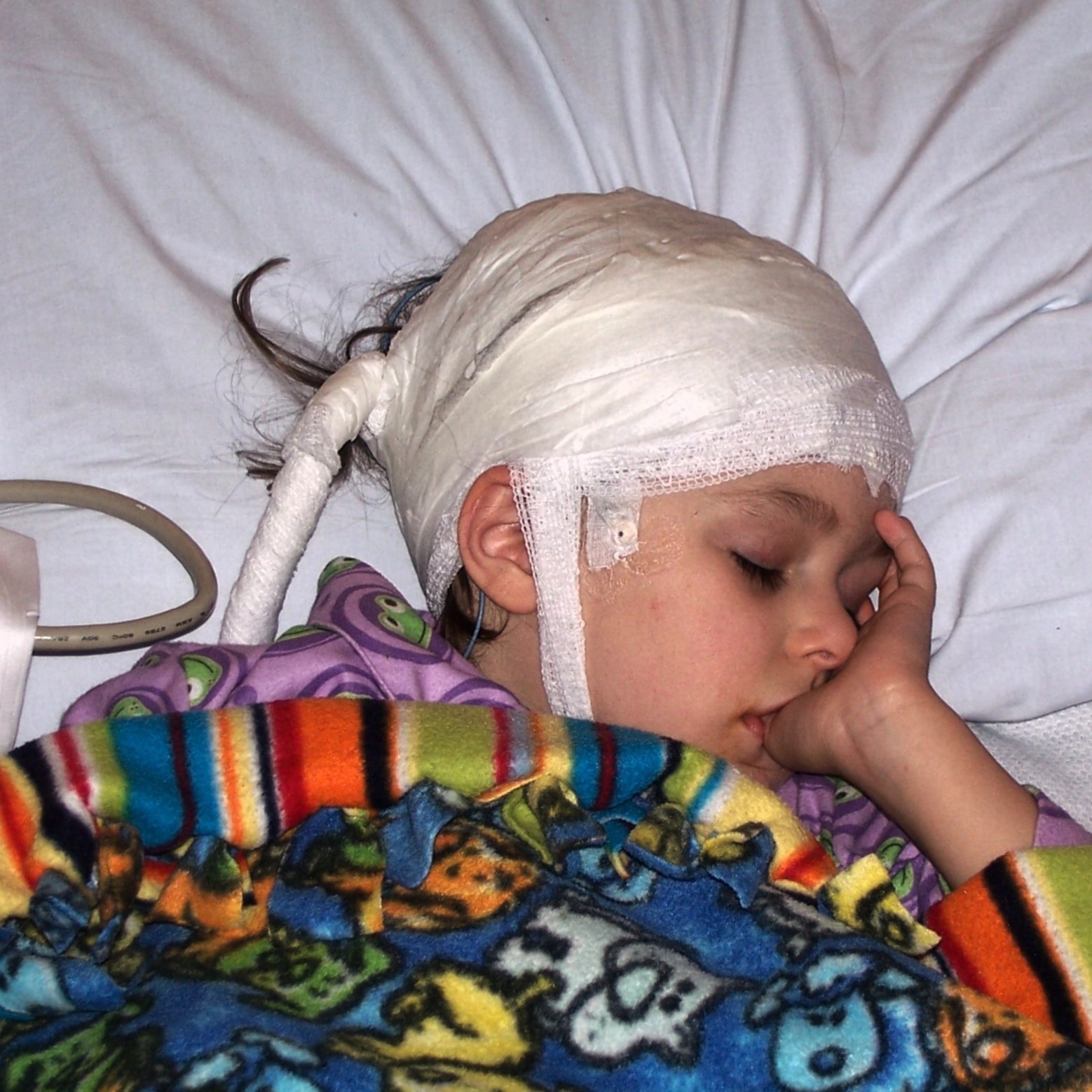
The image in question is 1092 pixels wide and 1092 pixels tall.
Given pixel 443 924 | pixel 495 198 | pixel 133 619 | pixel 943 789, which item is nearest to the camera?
pixel 443 924

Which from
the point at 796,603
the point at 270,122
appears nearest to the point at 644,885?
the point at 796,603

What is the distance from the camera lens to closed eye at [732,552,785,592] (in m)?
1.31

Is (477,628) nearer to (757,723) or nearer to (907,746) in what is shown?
(757,723)

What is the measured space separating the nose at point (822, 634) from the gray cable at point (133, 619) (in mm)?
622

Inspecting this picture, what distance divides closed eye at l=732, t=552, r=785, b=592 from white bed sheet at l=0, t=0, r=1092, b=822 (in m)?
0.29

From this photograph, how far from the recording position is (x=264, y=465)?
5.18 feet

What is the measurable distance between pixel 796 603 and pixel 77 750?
663 mm

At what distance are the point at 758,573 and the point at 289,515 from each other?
475mm

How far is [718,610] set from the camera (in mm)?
1292

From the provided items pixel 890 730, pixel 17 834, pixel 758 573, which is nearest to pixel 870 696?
pixel 890 730

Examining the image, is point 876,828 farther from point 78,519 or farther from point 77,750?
point 78,519

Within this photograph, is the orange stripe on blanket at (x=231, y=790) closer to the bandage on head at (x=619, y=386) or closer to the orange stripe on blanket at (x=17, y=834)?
the orange stripe on blanket at (x=17, y=834)

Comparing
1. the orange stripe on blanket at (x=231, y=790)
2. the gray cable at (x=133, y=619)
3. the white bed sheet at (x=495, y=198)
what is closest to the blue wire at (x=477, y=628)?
the white bed sheet at (x=495, y=198)

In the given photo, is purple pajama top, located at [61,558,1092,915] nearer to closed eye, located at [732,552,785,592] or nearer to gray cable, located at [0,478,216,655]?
gray cable, located at [0,478,216,655]
